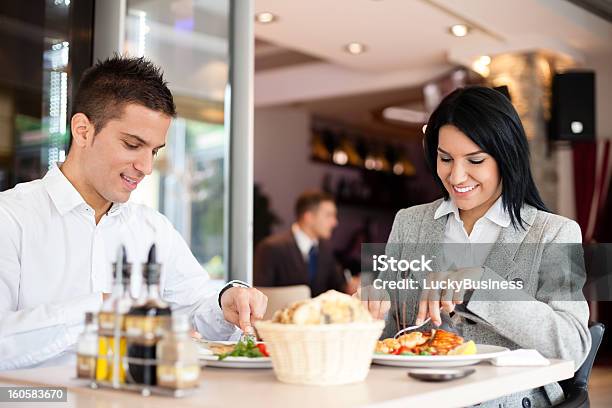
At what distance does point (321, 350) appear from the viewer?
1.40 m

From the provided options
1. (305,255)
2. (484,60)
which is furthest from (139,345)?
(484,60)

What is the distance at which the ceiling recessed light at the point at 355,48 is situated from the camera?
7156 millimetres

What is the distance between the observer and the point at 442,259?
2.36 m

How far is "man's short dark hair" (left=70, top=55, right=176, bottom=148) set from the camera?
7.40 feet

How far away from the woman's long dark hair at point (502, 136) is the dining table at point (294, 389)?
0.66 m

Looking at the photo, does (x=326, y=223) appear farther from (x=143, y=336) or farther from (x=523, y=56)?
(x=143, y=336)

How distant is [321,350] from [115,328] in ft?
1.15

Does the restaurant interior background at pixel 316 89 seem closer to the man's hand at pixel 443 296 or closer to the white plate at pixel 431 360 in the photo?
the man's hand at pixel 443 296

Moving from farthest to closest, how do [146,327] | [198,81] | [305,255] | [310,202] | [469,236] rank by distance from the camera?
[305,255], [310,202], [198,81], [469,236], [146,327]

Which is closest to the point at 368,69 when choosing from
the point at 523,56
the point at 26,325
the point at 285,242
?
the point at 523,56

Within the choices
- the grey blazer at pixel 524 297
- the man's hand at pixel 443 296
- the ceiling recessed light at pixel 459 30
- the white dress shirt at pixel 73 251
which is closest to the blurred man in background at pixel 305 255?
the ceiling recessed light at pixel 459 30

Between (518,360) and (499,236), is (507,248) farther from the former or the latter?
(518,360)

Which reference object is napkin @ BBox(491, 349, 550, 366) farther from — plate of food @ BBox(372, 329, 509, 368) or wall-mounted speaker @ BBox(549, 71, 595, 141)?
wall-mounted speaker @ BBox(549, 71, 595, 141)

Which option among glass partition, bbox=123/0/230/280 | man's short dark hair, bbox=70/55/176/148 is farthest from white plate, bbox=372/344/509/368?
glass partition, bbox=123/0/230/280
